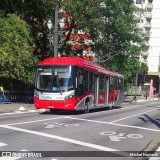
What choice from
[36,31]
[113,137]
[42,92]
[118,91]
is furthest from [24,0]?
[113,137]

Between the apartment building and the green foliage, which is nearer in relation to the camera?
the green foliage

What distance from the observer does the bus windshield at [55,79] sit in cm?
2278

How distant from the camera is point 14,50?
28562 mm

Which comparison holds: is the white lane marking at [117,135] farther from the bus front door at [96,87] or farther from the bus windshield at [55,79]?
the bus front door at [96,87]

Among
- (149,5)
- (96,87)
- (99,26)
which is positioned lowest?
(96,87)

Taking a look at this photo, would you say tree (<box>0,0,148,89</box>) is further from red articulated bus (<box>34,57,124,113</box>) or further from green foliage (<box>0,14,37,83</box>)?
red articulated bus (<box>34,57,124,113</box>)

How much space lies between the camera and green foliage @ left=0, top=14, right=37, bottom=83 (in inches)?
1108

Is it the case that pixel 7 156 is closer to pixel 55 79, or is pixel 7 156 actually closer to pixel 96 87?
pixel 55 79

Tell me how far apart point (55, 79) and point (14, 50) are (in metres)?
6.82

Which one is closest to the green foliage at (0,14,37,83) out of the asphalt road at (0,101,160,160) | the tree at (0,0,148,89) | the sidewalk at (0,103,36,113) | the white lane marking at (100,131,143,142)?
the sidewalk at (0,103,36,113)

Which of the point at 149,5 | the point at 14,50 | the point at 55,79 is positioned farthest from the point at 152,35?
the point at 55,79

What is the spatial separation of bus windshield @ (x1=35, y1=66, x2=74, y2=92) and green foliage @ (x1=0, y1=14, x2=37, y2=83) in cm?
517

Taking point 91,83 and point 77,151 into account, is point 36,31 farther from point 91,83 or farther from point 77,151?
point 77,151

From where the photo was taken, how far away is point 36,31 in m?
38.0
